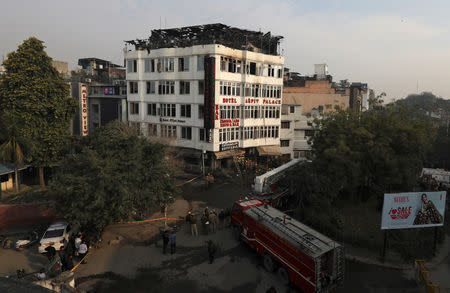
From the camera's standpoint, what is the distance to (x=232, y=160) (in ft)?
124

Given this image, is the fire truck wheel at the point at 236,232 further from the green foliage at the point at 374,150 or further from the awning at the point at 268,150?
the awning at the point at 268,150

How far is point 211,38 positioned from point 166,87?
824 cm

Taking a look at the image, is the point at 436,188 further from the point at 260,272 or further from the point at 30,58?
the point at 30,58

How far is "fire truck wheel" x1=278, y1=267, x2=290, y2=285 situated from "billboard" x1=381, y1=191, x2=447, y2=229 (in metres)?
6.05

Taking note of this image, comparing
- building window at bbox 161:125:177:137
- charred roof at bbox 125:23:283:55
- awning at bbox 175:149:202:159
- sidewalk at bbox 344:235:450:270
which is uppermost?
charred roof at bbox 125:23:283:55

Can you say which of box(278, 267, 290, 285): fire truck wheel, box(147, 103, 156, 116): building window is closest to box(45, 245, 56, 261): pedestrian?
→ box(278, 267, 290, 285): fire truck wheel

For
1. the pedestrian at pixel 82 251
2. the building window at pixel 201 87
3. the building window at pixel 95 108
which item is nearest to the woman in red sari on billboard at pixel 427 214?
the pedestrian at pixel 82 251

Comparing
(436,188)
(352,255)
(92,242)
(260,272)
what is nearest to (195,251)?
(260,272)

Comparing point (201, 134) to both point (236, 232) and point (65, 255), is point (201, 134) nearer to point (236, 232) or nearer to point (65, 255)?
point (236, 232)

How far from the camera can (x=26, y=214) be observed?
19781 millimetres

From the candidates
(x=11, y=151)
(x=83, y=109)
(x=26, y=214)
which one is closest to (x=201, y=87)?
(x=83, y=109)

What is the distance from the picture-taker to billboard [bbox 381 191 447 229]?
15.2 metres

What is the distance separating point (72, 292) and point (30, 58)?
67.8ft

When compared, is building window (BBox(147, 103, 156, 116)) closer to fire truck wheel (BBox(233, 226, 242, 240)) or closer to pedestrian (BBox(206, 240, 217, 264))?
fire truck wheel (BBox(233, 226, 242, 240))
